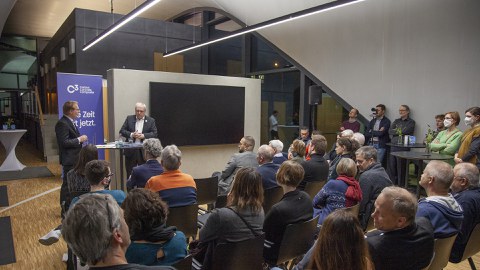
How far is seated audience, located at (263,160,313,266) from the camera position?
2.37 meters

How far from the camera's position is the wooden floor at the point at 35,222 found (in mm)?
3389

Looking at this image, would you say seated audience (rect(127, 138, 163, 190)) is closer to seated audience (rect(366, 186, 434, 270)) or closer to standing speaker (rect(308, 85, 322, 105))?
seated audience (rect(366, 186, 434, 270))

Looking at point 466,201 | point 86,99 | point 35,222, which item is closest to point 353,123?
point 466,201

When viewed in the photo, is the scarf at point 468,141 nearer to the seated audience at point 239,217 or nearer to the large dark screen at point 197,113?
the seated audience at point 239,217

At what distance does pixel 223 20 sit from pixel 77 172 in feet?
27.9

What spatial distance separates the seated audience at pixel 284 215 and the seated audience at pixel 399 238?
0.67 meters

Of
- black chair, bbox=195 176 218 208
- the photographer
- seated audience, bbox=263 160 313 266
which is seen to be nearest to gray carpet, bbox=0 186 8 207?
black chair, bbox=195 176 218 208

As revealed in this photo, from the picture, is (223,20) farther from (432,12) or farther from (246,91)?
(432,12)

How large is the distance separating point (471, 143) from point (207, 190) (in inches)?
136

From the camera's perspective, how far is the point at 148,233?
167 cm

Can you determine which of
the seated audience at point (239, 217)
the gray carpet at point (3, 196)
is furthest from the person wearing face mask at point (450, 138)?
the gray carpet at point (3, 196)

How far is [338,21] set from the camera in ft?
24.0

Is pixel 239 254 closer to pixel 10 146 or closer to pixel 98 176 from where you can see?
pixel 98 176

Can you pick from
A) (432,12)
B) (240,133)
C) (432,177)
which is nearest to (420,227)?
(432,177)
